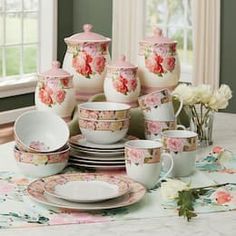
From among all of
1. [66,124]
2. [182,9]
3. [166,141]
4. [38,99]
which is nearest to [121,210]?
[166,141]

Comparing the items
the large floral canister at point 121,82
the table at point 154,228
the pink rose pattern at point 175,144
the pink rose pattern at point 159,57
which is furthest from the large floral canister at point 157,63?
the table at point 154,228

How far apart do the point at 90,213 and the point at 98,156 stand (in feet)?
1.11

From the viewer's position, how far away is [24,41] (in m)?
6.35

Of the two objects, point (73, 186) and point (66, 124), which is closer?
point (73, 186)

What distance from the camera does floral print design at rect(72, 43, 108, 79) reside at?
6.37 ft

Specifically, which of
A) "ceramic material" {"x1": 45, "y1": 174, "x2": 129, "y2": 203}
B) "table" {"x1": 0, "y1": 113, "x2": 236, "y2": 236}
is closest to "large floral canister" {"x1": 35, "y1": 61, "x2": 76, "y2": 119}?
"ceramic material" {"x1": 45, "y1": 174, "x2": 129, "y2": 203}

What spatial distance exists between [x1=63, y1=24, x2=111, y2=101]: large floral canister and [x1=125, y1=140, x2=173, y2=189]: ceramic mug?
0.47 meters

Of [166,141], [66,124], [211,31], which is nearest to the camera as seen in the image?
[166,141]

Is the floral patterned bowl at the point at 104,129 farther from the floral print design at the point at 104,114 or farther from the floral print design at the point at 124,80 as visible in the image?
the floral print design at the point at 124,80

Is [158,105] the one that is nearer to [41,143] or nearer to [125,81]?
[125,81]

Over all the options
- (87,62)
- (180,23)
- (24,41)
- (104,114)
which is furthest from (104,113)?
(24,41)

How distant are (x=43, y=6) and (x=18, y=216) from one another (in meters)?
5.32

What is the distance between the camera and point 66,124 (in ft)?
5.69

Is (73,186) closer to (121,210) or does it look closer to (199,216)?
(121,210)
